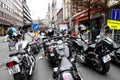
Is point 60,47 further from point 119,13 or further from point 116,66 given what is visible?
point 119,13

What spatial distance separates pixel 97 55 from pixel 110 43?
672 millimetres

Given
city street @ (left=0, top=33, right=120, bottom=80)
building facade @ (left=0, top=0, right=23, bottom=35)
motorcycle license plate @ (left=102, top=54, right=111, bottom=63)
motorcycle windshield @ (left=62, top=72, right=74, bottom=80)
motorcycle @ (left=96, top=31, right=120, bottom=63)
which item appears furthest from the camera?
building facade @ (left=0, top=0, right=23, bottom=35)

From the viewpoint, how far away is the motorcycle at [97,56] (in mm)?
6473

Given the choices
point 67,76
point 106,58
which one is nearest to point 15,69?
point 67,76

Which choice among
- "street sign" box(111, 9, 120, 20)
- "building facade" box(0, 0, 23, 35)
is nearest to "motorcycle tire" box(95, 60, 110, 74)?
"street sign" box(111, 9, 120, 20)

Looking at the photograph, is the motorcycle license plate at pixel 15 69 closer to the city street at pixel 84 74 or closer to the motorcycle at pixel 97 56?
the city street at pixel 84 74

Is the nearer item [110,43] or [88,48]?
[110,43]

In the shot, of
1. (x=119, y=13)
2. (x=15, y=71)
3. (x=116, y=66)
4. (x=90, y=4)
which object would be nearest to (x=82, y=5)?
(x=90, y=4)

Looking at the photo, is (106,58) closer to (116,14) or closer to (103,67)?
(103,67)

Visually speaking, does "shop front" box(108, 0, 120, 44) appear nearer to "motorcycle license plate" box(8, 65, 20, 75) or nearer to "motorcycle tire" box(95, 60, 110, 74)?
"motorcycle tire" box(95, 60, 110, 74)

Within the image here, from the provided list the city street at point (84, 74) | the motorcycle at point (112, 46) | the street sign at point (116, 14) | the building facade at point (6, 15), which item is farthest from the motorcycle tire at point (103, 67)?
the building facade at point (6, 15)

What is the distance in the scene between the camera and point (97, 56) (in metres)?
6.79

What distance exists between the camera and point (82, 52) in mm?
8281

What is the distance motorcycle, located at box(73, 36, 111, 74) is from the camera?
6473mm
